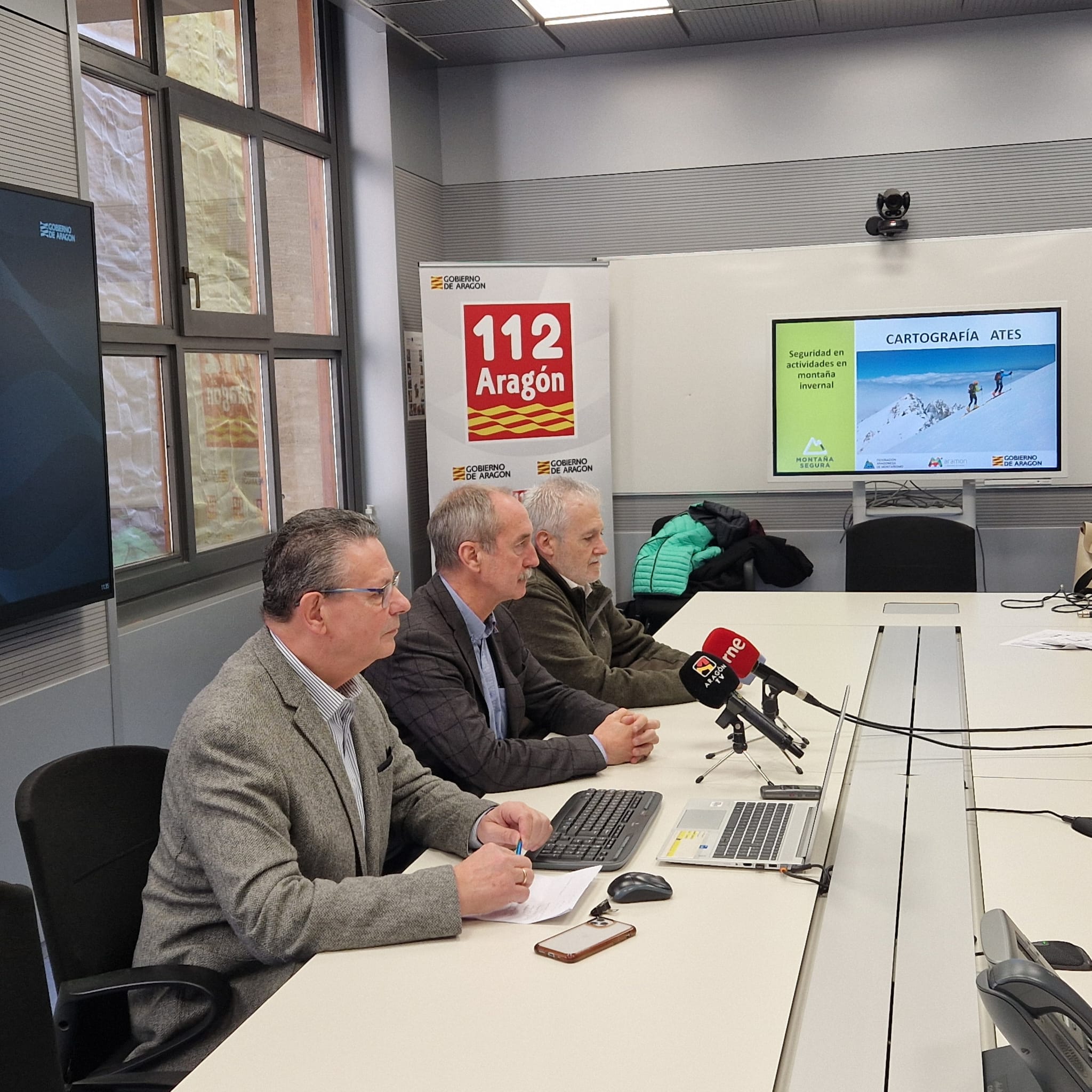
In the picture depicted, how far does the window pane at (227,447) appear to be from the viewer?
4.53 meters

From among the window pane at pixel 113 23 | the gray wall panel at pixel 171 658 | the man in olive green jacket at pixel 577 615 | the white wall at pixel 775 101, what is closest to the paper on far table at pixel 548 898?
the man in olive green jacket at pixel 577 615

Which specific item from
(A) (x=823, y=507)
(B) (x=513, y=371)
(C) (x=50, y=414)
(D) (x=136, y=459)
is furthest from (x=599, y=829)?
(A) (x=823, y=507)

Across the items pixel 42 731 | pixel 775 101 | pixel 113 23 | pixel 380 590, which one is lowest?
Answer: pixel 42 731

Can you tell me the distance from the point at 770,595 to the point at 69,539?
2440 mm

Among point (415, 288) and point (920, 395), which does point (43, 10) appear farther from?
point (920, 395)

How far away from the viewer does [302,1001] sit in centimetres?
152

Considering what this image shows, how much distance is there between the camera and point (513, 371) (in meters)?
5.66

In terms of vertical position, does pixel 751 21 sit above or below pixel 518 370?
above

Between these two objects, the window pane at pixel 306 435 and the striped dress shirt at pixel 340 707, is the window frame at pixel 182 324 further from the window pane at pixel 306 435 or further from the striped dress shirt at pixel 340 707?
the striped dress shirt at pixel 340 707

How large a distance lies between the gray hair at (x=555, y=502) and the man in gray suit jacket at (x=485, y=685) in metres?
0.33

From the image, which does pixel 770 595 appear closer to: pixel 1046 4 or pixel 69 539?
pixel 69 539

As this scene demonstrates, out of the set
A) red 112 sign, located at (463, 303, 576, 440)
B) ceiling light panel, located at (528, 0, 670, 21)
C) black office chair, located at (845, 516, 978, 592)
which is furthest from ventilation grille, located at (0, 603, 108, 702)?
ceiling light panel, located at (528, 0, 670, 21)

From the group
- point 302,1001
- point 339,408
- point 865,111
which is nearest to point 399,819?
point 302,1001

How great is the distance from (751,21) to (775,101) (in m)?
0.48
